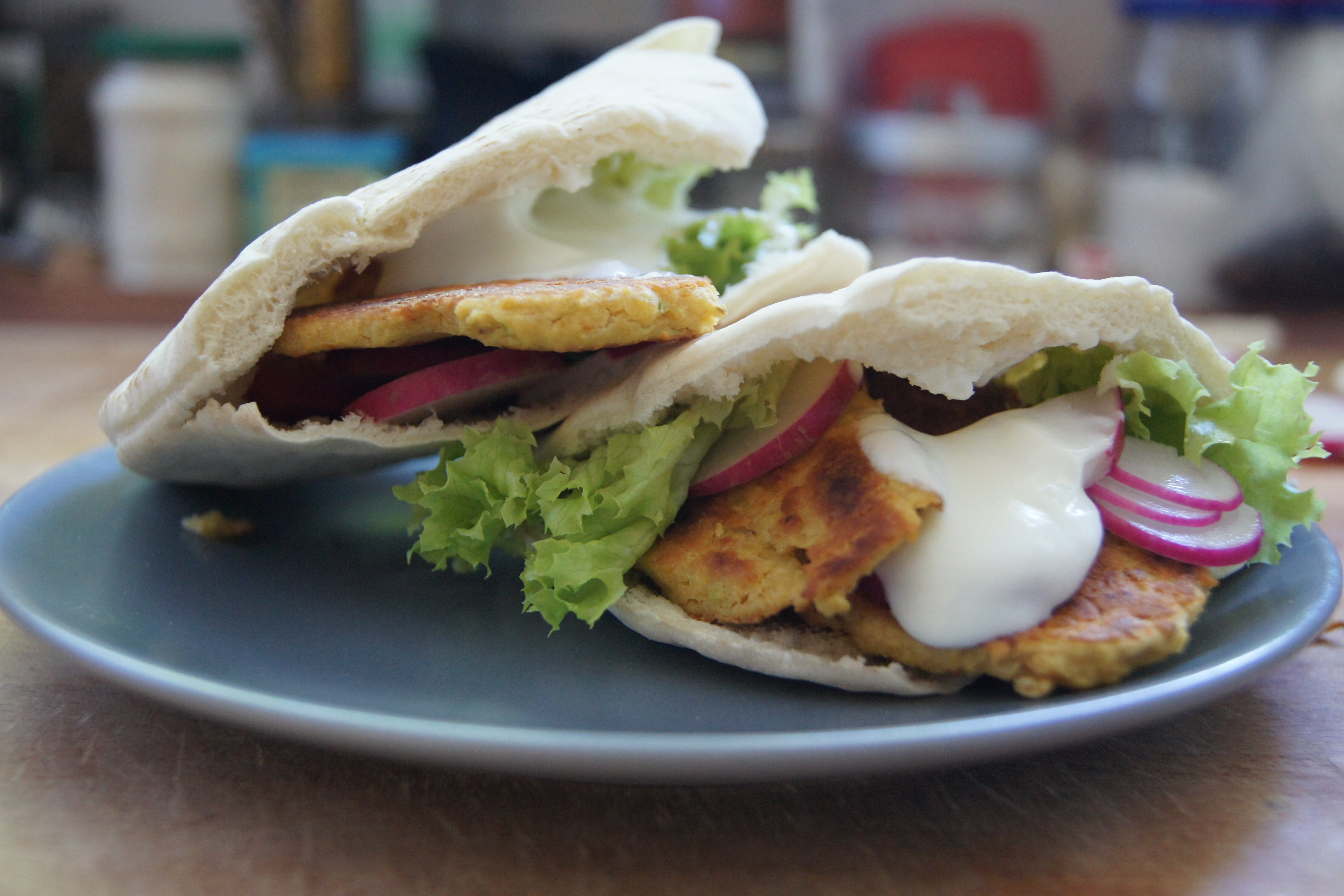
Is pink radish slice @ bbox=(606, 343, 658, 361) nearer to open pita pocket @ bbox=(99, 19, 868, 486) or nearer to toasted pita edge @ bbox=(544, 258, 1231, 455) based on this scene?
open pita pocket @ bbox=(99, 19, 868, 486)

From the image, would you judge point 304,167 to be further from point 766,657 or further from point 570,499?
point 766,657

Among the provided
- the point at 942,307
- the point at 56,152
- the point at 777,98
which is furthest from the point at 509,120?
the point at 56,152

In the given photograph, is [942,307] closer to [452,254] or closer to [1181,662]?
[1181,662]

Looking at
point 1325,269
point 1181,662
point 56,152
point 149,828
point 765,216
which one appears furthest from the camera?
point 56,152

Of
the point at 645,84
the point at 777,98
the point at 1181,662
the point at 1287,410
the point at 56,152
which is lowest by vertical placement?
the point at 56,152

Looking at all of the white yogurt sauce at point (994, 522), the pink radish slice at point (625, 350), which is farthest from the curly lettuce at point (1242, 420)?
the pink radish slice at point (625, 350)

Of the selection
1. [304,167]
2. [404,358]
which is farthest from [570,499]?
[304,167]
